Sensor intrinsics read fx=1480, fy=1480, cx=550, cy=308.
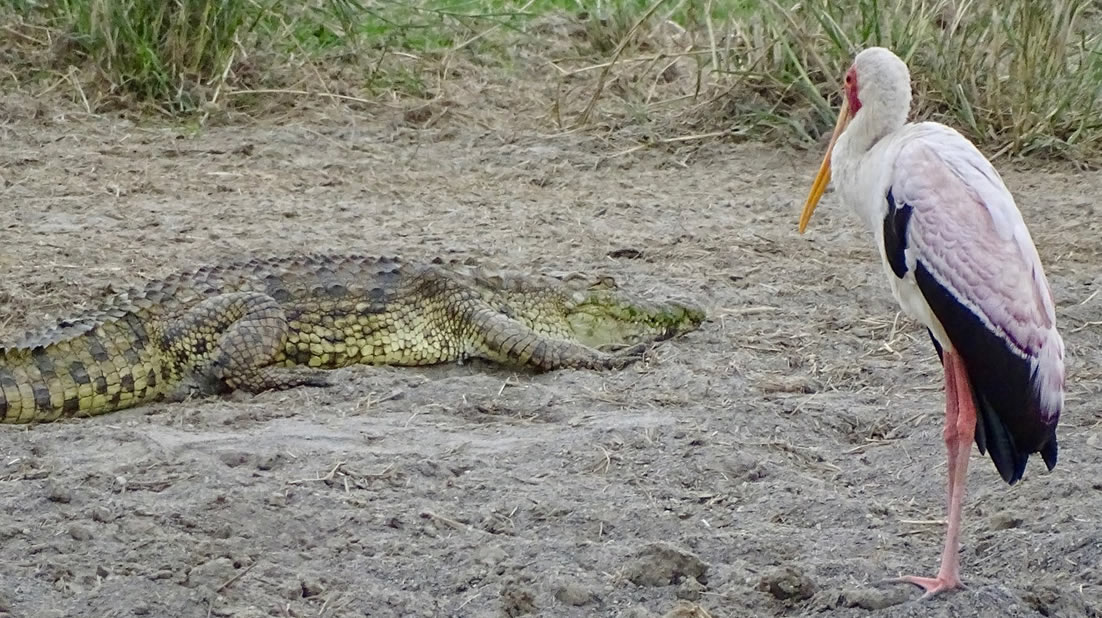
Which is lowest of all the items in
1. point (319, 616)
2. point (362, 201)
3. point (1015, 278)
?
point (362, 201)

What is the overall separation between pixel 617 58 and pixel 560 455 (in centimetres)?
487

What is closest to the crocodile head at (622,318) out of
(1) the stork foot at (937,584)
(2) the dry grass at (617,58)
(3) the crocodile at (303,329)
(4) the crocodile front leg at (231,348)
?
(3) the crocodile at (303,329)

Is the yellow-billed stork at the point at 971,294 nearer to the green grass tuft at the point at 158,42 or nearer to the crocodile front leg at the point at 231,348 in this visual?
the crocodile front leg at the point at 231,348

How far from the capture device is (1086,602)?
307 cm

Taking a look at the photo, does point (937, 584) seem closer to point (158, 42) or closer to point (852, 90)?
point (852, 90)

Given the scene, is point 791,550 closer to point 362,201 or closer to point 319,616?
point 319,616

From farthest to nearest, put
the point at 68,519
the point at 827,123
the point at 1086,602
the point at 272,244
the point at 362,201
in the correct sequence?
the point at 827,123 < the point at 362,201 < the point at 272,244 < the point at 68,519 < the point at 1086,602

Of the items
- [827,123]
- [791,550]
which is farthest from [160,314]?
[827,123]

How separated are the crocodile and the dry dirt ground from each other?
133mm

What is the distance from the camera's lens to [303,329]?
522 centimetres

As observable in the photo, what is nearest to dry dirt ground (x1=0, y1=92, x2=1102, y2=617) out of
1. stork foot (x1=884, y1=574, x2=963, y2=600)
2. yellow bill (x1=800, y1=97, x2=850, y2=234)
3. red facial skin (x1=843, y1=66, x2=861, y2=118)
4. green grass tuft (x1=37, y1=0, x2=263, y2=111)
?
stork foot (x1=884, y1=574, x2=963, y2=600)

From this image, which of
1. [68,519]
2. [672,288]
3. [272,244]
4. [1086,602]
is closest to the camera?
[1086,602]

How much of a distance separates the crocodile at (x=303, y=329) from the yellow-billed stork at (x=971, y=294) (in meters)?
2.00

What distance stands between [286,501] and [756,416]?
1447mm
